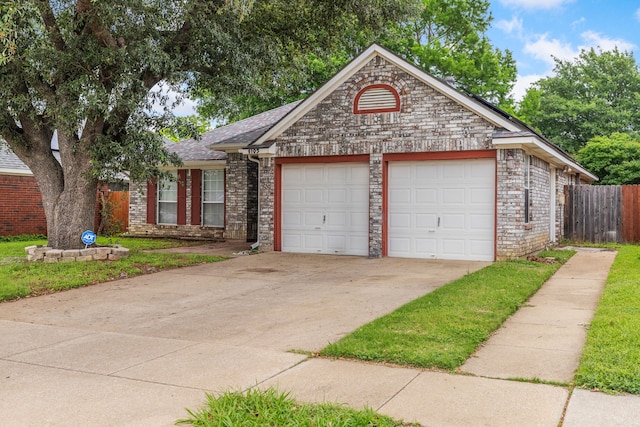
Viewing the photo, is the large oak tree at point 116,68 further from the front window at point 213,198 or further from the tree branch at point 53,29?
the front window at point 213,198

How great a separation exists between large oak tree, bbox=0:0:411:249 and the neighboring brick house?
8201 millimetres

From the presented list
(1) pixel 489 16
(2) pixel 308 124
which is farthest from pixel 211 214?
(1) pixel 489 16

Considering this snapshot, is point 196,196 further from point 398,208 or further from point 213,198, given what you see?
point 398,208

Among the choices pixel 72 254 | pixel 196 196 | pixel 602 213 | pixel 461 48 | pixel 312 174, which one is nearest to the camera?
pixel 72 254

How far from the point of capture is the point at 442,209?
13430 mm

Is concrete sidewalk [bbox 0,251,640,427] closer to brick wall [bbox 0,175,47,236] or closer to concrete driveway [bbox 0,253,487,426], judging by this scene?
concrete driveway [bbox 0,253,487,426]

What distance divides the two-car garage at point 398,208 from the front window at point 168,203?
6265mm

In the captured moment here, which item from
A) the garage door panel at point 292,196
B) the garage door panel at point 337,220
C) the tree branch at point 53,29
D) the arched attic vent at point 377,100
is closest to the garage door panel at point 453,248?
the garage door panel at point 337,220

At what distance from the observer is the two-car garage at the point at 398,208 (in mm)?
A: 13102

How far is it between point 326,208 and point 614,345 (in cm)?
970

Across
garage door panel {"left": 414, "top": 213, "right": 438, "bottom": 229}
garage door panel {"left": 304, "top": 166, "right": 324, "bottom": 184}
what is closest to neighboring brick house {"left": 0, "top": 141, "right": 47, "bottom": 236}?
garage door panel {"left": 304, "top": 166, "right": 324, "bottom": 184}

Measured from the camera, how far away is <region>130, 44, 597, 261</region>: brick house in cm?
1276

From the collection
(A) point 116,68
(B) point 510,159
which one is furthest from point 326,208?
(A) point 116,68

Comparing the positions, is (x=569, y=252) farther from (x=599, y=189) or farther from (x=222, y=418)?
(x=222, y=418)
